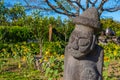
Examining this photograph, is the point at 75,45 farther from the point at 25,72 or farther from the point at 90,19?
the point at 25,72

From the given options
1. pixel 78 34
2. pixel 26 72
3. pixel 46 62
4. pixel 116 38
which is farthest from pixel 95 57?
pixel 116 38

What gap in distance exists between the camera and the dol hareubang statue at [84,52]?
13.0 feet

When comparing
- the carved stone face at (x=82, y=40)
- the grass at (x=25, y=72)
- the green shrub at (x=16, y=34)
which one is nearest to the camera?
the carved stone face at (x=82, y=40)

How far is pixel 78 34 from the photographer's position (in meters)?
4.02

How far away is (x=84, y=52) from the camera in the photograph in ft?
13.0

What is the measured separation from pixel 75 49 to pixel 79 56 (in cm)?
9

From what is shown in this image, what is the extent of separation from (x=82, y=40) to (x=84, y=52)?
14 cm

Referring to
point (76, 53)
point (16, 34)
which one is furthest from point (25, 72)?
point (16, 34)

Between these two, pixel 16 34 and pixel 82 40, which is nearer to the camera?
pixel 82 40

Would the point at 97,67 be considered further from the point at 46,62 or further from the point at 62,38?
the point at 62,38

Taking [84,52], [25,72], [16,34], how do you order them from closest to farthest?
1. [84,52]
2. [25,72]
3. [16,34]

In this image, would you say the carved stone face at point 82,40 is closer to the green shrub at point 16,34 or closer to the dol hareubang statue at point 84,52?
the dol hareubang statue at point 84,52

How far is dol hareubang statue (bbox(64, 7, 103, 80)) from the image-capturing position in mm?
3963

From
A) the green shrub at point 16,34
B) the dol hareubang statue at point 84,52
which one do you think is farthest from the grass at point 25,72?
the green shrub at point 16,34
